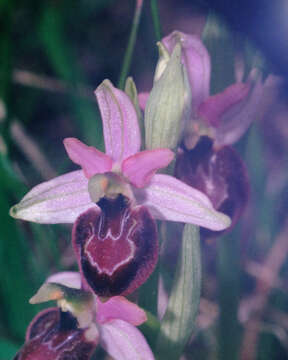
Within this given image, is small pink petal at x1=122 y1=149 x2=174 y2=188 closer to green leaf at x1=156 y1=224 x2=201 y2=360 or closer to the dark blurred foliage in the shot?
green leaf at x1=156 y1=224 x2=201 y2=360

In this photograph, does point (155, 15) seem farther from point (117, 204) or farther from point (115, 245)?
point (115, 245)

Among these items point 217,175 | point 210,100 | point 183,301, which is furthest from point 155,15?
point 183,301

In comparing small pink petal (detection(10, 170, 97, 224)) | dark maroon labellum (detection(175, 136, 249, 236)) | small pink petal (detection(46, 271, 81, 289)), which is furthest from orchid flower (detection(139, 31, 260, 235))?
small pink petal (detection(46, 271, 81, 289))

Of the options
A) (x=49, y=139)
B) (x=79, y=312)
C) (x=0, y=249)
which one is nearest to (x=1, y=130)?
(x=0, y=249)

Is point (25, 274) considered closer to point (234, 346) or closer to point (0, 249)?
point (0, 249)

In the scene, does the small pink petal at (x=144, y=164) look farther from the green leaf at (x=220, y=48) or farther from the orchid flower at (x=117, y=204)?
the green leaf at (x=220, y=48)
